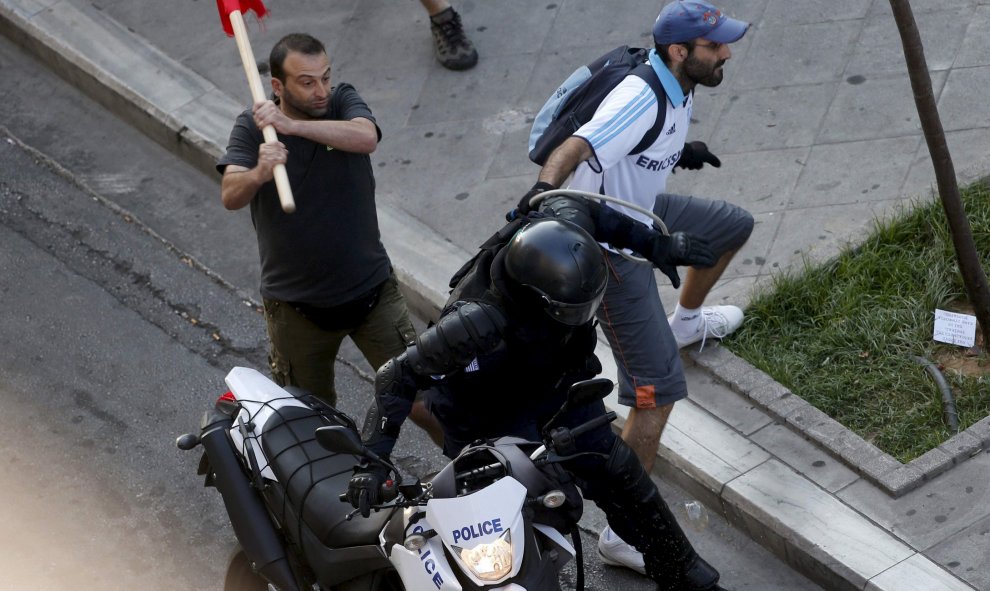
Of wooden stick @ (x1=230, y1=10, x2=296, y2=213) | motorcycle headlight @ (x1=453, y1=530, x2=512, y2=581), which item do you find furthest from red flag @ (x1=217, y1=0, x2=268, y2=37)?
motorcycle headlight @ (x1=453, y1=530, x2=512, y2=581)

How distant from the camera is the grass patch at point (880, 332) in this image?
564 centimetres

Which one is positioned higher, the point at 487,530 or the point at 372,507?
the point at 487,530

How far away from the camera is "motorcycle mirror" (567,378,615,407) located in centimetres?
417

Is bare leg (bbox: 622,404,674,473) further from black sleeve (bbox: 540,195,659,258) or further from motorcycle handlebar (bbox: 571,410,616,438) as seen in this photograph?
motorcycle handlebar (bbox: 571,410,616,438)

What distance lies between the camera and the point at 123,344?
670 centimetres

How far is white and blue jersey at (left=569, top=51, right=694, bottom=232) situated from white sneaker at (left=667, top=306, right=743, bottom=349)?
0.89 meters

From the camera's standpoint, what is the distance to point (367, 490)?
161 inches

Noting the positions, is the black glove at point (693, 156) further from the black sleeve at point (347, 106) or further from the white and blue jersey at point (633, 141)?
the black sleeve at point (347, 106)

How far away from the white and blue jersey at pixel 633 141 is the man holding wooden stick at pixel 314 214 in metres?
0.81

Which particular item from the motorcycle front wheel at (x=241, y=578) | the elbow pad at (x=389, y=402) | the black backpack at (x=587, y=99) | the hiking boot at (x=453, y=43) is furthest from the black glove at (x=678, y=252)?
the hiking boot at (x=453, y=43)

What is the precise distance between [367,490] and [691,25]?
212 centimetres

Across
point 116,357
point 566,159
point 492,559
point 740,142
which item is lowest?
point 116,357

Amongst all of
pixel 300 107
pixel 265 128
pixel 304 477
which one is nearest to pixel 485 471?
pixel 304 477

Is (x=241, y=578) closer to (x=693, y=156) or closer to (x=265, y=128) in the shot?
Answer: (x=265, y=128)
